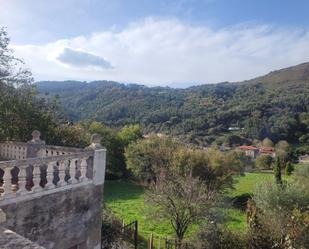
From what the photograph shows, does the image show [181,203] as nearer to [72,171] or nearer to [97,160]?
[97,160]

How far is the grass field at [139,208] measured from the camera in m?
24.5

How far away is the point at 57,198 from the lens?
29.0ft

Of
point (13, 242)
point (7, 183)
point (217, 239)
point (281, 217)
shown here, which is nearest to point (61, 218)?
point (7, 183)

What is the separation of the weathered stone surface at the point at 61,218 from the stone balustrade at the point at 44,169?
0.20 metres

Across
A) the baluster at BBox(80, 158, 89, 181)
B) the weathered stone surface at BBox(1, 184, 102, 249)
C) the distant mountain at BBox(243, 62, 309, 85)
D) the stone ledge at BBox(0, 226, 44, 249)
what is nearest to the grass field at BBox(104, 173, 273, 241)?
the weathered stone surface at BBox(1, 184, 102, 249)

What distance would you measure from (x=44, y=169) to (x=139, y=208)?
873 inches

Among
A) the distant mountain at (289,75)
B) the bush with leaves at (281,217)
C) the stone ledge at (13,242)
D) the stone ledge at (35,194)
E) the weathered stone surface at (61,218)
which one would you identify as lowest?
the bush with leaves at (281,217)

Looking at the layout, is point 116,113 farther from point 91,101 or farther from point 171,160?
point 171,160

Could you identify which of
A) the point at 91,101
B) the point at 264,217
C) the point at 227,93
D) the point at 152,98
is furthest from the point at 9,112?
the point at 227,93

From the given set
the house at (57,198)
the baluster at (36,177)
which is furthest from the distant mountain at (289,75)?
the baluster at (36,177)

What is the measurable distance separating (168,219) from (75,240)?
41.1 ft

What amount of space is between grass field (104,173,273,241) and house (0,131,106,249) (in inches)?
490

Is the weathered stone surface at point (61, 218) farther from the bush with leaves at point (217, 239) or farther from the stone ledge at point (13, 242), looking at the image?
the bush with leaves at point (217, 239)

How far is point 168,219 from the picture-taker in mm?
21703
